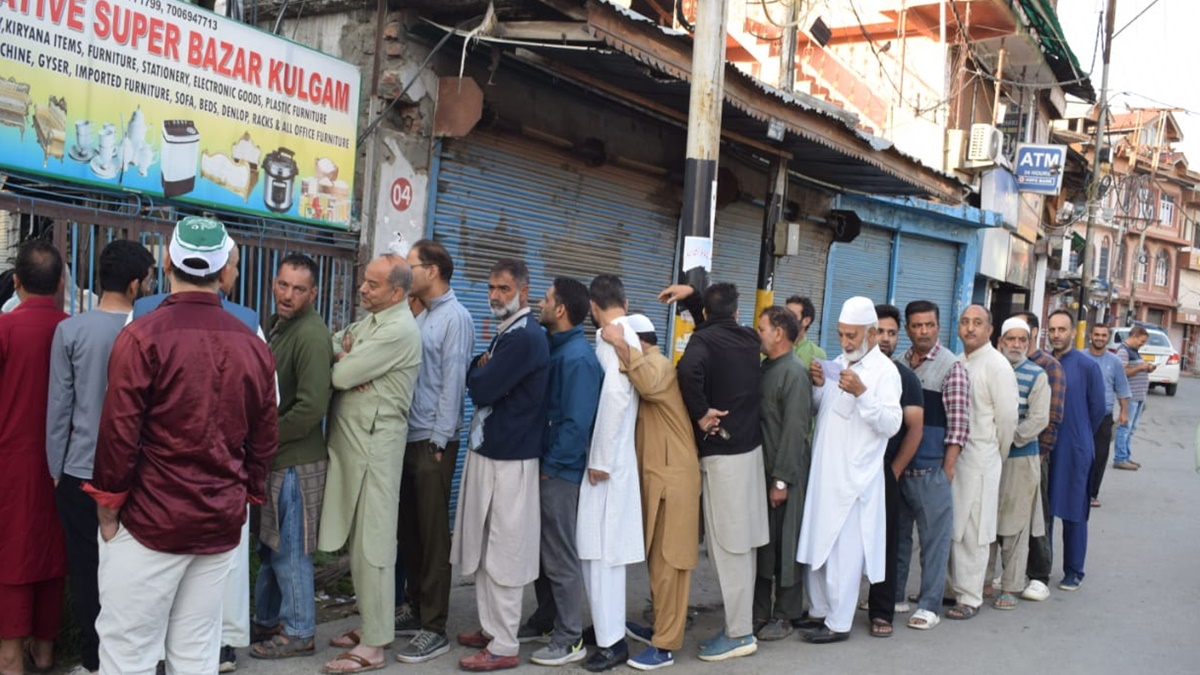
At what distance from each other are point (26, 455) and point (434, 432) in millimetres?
1736

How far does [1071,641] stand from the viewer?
5730 millimetres

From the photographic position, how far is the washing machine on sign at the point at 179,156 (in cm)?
528

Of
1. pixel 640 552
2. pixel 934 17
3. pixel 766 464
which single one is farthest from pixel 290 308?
pixel 934 17

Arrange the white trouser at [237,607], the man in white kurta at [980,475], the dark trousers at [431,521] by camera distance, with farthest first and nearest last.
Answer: the man in white kurta at [980,475] → the dark trousers at [431,521] → the white trouser at [237,607]

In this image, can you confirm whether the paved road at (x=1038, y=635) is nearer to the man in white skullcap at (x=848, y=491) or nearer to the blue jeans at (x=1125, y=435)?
the man in white skullcap at (x=848, y=491)

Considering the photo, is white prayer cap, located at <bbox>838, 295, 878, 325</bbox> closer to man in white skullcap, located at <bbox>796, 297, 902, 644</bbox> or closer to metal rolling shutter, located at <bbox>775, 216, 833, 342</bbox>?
man in white skullcap, located at <bbox>796, 297, 902, 644</bbox>

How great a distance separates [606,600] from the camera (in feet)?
15.9

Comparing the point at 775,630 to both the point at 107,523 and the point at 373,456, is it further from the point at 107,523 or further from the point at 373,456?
the point at 107,523

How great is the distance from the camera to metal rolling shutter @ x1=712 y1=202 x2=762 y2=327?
1055cm

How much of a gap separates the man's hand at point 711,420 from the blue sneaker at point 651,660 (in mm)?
1145

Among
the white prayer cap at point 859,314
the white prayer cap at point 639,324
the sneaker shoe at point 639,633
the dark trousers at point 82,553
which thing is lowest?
the sneaker shoe at point 639,633

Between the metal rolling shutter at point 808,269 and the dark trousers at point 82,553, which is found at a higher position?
the metal rolling shutter at point 808,269

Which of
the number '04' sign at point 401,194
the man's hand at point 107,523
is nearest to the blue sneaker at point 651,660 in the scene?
the man's hand at point 107,523

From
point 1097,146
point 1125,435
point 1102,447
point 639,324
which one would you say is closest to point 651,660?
point 639,324
